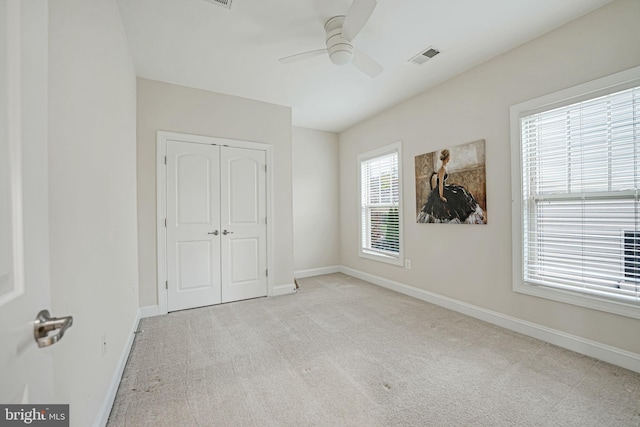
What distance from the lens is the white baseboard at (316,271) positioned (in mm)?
4957

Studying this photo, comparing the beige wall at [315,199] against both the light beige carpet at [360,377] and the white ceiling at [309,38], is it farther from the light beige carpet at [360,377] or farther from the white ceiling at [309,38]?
the light beige carpet at [360,377]

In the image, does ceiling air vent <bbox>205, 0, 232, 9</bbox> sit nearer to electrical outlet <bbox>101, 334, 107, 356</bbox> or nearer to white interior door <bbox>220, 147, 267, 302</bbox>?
white interior door <bbox>220, 147, 267, 302</bbox>

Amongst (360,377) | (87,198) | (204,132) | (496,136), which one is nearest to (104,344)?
(87,198)

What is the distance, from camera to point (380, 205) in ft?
14.6

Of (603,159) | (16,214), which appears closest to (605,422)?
(603,159)

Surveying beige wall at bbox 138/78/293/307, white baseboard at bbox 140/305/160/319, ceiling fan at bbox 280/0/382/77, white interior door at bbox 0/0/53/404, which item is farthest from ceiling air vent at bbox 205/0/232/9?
white baseboard at bbox 140/305/160/319

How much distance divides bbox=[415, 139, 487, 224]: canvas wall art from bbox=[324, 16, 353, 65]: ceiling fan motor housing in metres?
1.72

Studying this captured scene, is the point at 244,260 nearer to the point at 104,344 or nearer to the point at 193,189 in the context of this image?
the point at 193,189

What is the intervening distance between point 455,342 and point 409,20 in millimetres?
2841

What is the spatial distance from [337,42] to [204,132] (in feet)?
6.79

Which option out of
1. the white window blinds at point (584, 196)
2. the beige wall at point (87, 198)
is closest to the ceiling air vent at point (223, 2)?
the beige wall at point (87, 198)

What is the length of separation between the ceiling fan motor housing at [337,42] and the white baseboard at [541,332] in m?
2.91

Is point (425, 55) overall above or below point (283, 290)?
above

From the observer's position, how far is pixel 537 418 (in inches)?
61.7
